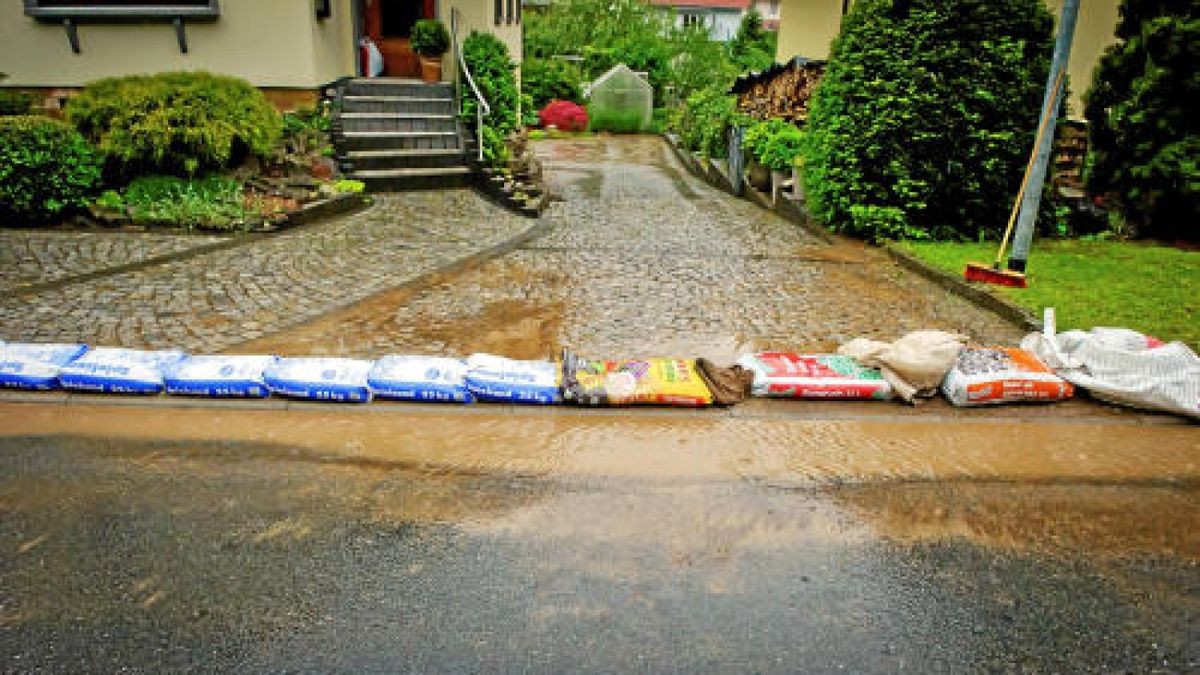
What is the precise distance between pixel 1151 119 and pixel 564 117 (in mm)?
19075

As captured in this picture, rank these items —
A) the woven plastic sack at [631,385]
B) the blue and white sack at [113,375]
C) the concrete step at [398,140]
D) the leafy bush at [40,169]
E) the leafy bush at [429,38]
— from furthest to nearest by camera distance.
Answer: the leafy bush at [429,38] → the concrete step at [398,140] → the leafy bush at [40,169] → the woven plastic sack at [631,385] → the blue and white sack at [113,375]

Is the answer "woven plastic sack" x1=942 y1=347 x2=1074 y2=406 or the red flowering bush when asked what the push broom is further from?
the red flowering bush

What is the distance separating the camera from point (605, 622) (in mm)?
3336

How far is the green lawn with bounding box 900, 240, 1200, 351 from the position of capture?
6.96 m

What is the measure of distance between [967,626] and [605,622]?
1.59 m

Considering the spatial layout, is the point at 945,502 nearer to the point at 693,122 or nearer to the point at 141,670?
the point at 141,670

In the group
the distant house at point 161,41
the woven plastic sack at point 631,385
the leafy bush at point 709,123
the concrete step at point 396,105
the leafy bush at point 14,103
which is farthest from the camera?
the leafy bush at point 709,123

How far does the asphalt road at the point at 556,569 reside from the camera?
316 cm

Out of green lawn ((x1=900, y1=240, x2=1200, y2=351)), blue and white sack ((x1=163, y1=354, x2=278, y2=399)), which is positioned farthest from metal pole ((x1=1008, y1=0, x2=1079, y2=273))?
blue and white sack ((x1=163, y1=354, x2=278, y2=399))

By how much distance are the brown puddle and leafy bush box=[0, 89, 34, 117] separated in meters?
8.02

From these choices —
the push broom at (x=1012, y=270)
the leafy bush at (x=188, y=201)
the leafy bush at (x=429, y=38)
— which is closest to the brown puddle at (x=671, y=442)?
the push broom at (x=1012, y=270)

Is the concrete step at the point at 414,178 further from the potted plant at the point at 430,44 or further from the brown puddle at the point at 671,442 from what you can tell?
the brown puddle at the point at 671,442

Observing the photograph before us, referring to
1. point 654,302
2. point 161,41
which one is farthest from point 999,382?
point 161,41

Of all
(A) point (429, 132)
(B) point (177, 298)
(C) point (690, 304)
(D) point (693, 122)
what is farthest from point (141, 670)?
(D) point (693, 122)
